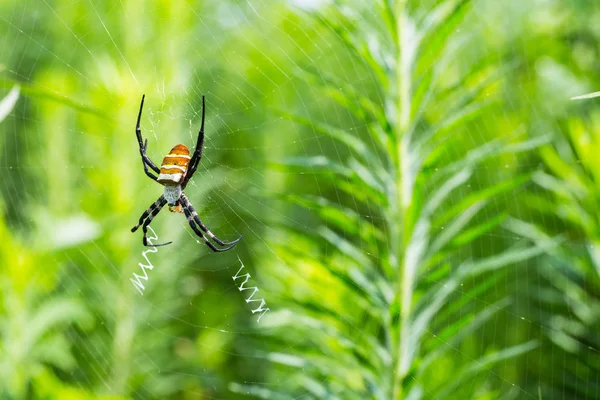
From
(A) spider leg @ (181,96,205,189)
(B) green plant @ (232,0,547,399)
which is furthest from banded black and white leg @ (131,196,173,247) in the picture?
(B) green plant @ (232,0,547,399)

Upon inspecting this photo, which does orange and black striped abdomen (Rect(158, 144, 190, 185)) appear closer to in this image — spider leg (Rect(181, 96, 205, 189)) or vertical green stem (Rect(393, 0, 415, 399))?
spider leg (Rect(181, 96, 205, 189))

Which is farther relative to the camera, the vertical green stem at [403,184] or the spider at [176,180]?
the spider at [176,180]

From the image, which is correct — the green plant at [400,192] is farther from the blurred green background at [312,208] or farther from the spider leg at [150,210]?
the spider leg at [150,210]

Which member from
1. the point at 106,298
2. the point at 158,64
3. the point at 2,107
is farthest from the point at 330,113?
the point at 2,107

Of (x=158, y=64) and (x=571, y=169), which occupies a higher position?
(x=158, y=64)

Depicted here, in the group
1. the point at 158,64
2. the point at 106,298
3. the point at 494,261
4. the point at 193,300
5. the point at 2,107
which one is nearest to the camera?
the point at 2,107

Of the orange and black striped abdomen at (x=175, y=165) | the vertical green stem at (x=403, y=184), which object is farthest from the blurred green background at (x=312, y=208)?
the orange and black striped abdomen at (x=175, y=165)

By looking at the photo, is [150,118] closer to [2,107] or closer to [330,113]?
[330,113]
